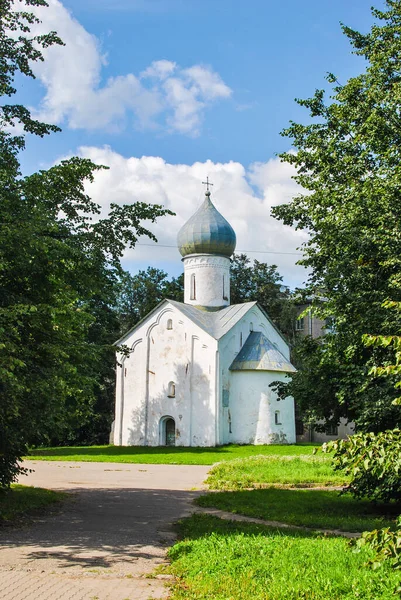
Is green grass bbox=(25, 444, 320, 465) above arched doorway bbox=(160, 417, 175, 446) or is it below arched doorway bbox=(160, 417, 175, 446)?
below

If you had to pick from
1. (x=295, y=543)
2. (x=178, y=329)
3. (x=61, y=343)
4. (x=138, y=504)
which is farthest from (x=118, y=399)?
(x=295, y=543)

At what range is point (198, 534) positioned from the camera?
28.3 feet

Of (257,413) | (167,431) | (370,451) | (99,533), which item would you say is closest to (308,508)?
(99,533)

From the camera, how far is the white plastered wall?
34.0m

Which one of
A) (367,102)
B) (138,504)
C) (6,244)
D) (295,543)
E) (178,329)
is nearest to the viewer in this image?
(295,543)

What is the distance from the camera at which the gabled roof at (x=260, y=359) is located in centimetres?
3488

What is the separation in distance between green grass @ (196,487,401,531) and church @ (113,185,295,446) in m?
20.2

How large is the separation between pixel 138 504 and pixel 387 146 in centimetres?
818

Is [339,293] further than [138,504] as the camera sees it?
No

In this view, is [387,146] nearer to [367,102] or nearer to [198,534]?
[367,102]

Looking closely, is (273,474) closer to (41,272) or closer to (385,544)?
(41,272)

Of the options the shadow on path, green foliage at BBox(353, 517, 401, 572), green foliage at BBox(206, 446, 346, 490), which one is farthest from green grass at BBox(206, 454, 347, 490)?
green foliage at BBox(353, 517, 401, 572)

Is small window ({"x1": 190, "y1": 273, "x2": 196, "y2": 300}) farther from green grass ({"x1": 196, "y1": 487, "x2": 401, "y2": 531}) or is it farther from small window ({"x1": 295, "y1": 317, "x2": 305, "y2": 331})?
green grass ({"x1": 196, "y1": 487, "x2": 401, "y2": 531})

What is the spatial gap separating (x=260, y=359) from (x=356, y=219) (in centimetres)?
2521
